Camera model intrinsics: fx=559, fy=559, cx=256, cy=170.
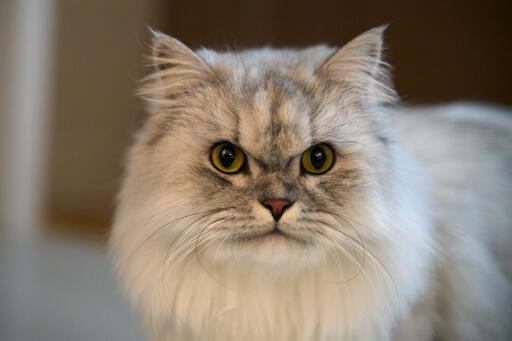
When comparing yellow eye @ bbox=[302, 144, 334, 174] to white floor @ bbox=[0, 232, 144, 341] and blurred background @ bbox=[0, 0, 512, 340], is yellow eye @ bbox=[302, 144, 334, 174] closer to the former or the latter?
blurred background @ bbox=[0, 0, 512, 340]

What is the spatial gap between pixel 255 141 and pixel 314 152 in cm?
15

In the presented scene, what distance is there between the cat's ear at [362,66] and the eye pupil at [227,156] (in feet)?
1.08

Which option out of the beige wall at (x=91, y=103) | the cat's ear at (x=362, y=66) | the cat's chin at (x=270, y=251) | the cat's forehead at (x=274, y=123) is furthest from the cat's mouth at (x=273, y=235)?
the beige wall at (x=91, y=103)

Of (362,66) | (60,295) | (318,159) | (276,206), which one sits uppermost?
(362,66)

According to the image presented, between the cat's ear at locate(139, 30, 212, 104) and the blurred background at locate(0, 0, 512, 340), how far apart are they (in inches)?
12.0

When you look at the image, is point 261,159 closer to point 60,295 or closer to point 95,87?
point 60,295

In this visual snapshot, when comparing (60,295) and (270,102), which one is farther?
(60,295)

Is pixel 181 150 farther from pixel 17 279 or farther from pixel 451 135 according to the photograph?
pixel 17 279

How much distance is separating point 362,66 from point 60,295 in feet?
6.03

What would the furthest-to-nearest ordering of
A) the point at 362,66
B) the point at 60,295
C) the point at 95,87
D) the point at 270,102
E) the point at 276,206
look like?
the point at 95,87, the point at 60,295, the point at 362,66, the point at 270,102, the point at 276,206

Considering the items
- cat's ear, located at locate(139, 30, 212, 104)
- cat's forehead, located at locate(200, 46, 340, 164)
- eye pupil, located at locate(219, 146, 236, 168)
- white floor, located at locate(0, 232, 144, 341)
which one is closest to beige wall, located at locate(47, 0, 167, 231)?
white floor, located at locate(0, 232, 144, 341)

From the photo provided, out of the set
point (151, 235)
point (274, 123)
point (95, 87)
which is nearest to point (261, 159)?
point (274, 123)

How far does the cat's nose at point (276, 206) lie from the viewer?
124cm

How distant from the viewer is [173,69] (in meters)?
1.49
